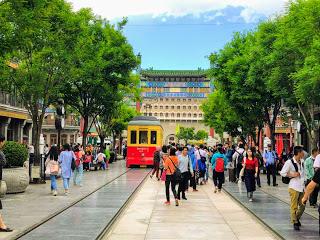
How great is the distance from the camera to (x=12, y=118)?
4706 centimetres

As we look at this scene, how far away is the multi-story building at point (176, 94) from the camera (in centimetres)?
15862

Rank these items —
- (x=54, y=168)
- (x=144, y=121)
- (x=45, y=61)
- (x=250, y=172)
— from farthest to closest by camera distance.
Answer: (x=144, y=121), (x=45, y=61), (x=54, y=168), (x=250, y=172)

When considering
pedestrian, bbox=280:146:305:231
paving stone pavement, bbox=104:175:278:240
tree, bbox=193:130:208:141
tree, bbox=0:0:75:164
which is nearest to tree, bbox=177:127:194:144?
tree, bbox=193:130:208:141

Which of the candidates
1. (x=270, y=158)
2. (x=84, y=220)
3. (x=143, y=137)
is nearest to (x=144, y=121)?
(x=143, y=137)

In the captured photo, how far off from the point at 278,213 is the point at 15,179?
881 centimetres

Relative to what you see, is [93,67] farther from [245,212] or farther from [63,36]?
[245,212]

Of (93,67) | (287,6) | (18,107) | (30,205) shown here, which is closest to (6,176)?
(30,205)

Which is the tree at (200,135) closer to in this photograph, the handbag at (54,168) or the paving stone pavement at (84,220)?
the paving stone pavement at (84,220)

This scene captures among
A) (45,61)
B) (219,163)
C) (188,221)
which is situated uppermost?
(45,61)

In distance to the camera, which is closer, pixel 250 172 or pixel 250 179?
pixel 250 179

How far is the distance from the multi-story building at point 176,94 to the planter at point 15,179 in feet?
457

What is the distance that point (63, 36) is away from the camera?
2328cm

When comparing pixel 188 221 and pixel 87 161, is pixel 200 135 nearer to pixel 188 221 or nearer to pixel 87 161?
pixel 87 161

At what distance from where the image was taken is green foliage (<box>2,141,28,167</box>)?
18.8 meters
